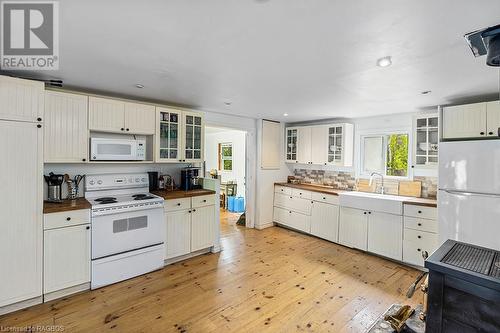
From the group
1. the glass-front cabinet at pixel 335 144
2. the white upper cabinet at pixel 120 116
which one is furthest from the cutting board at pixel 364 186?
the white upper cabinet at pixel 120 116

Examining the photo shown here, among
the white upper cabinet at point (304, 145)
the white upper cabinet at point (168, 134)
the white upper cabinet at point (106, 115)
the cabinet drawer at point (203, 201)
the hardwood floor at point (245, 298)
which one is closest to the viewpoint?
the hardwood floor at point (245, 298)

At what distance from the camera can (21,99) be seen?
228cm

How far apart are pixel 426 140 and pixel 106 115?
437 cm

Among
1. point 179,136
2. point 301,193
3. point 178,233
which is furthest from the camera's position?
point 301,193

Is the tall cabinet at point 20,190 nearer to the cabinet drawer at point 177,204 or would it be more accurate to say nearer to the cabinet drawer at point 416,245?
the cabinet drawer at point 177,204

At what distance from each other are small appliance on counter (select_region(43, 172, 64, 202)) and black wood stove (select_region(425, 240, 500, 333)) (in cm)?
341

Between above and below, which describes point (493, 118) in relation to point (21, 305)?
above

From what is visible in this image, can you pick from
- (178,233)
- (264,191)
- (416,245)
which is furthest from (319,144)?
(178,233)

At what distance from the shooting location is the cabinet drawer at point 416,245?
3195 mm

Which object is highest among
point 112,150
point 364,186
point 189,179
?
point 112,150

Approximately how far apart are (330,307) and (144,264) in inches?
86.6

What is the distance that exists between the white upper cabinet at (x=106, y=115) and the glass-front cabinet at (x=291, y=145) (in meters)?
3.40

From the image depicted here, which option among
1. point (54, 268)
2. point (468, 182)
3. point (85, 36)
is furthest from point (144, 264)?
point (468, 182)

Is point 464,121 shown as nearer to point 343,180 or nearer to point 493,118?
point 493,118
